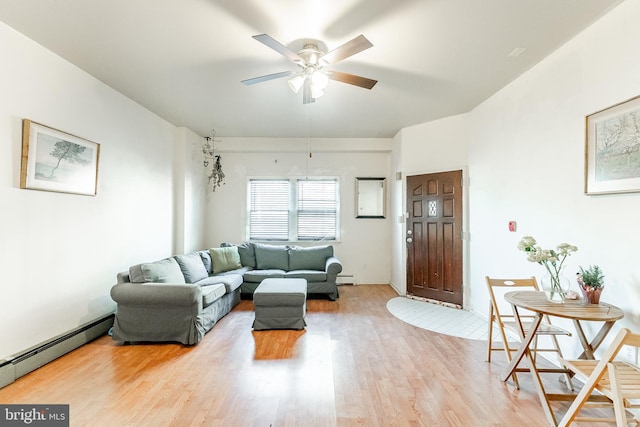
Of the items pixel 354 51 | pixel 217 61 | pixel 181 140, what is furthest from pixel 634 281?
pixel 181 140

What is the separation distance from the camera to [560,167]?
2580 millimetres

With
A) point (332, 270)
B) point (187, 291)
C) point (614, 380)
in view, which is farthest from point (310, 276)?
point (614, 380)

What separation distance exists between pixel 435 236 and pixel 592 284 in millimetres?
2421

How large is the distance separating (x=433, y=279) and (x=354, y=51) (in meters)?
3.61

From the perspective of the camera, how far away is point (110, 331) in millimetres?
3260

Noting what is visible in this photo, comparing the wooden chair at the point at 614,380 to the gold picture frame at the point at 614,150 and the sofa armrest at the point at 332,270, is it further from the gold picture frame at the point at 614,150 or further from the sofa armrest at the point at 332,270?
the sofa armrest at the point at 332,270

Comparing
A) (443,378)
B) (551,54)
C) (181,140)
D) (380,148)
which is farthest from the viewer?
(380,148)

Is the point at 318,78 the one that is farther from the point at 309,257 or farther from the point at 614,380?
the point at 309,257

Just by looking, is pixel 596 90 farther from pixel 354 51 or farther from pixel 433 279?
pixel 433 279

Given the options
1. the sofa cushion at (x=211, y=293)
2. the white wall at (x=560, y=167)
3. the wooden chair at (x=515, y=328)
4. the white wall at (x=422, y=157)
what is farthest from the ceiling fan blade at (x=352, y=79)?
the sofa cushion at (x=211, y=293)

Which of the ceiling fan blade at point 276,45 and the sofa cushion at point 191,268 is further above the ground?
the ceiling fan blade at point 276,45

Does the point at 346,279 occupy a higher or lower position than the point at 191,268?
lower

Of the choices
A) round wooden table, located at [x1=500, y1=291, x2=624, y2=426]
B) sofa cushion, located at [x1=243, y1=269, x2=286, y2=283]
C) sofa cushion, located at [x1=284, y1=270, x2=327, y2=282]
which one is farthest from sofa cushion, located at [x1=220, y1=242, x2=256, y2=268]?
round wooden table, located at [x1=500, y1=291, x2=624, y2=426]

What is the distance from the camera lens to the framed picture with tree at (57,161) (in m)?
2.47
